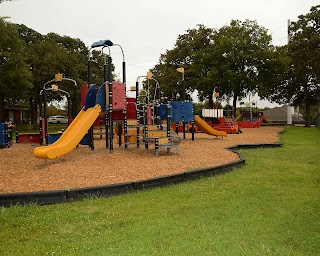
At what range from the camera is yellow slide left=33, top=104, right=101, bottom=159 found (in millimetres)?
7945

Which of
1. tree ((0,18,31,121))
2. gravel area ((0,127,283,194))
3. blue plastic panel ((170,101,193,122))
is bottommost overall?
gravel area ((0,127,283,194))

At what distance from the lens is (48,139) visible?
11.7 m

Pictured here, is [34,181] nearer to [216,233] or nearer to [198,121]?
[216,233]

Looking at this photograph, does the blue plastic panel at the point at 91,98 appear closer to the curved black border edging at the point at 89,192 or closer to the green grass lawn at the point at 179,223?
the curved black border edging at the point at 89,192

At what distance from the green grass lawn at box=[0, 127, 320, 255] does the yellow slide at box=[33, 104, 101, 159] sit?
129 inches

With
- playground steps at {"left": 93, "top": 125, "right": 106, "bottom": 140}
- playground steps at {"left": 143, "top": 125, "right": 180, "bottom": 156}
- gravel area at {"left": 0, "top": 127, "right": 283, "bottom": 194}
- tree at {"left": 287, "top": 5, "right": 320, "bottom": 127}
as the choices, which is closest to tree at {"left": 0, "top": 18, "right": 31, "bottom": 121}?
playground steps at {"left": 93, "top": 125, "right": 106, "bottom": 140}

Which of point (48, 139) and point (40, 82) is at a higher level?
point (40, 82)

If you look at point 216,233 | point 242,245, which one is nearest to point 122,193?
point 216,233

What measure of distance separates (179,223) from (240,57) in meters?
24.5

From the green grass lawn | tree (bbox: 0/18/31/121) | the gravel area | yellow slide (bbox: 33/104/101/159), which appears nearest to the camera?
the green grass lawn

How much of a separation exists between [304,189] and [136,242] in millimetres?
3623

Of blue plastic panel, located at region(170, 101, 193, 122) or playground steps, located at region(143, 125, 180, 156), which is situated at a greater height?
blue plastic panel, located at region(170, 101, 193, 122)

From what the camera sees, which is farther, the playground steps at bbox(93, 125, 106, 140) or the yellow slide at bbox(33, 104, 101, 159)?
the playground steps at bbox(93, 125, 106, 140)

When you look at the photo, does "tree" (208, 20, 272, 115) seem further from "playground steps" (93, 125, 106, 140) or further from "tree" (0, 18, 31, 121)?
"tree" (0, 18, 31, 121)
